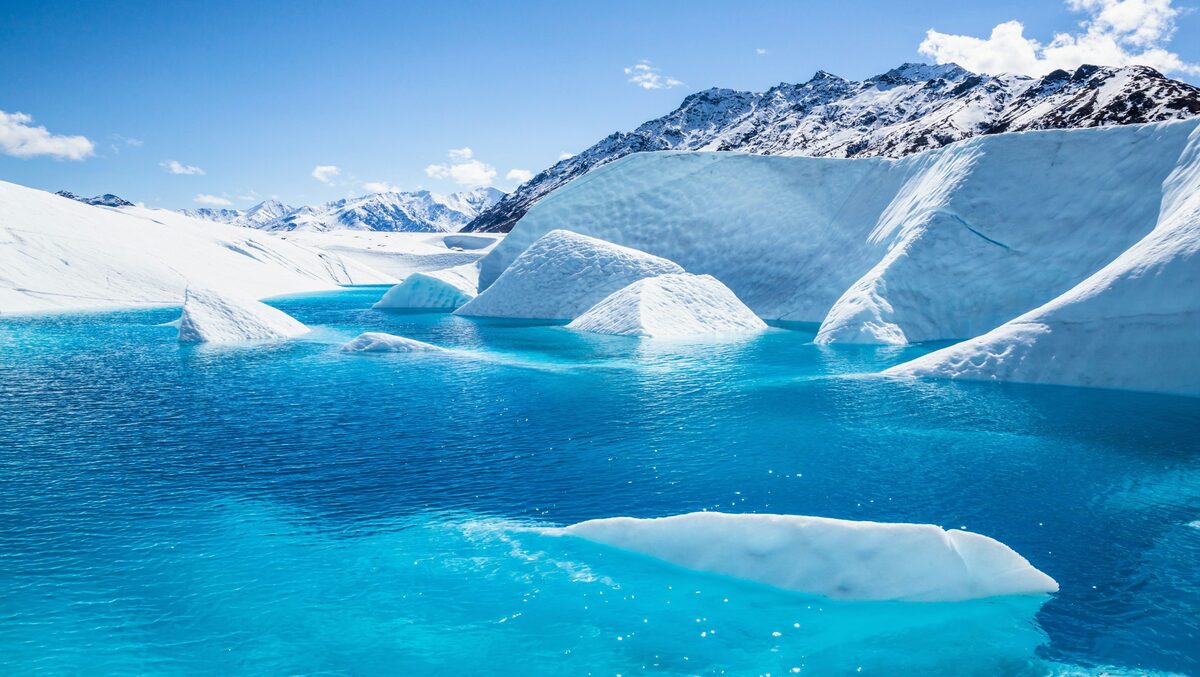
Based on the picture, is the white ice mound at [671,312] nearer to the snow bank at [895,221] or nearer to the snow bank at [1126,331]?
the snow bank at [895,221]

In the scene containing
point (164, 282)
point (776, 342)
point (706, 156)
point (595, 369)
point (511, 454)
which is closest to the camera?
point (511, 454)

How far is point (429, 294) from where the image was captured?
1615 inches

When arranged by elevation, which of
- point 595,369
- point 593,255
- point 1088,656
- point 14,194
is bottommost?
point 1088,656

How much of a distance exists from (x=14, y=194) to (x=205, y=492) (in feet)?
154

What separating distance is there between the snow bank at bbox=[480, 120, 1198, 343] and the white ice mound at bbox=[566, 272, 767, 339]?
151 inches

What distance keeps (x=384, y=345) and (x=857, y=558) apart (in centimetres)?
1808

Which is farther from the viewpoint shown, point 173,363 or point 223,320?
point 223,320

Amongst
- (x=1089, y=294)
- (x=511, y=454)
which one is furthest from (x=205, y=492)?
(x=1089, y=294)

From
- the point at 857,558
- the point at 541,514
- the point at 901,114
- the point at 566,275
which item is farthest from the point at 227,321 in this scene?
the point at 901,114

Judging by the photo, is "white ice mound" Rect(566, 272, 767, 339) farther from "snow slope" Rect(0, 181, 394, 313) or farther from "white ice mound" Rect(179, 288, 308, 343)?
"snow slope" Rect(0, 181, 394, 313)

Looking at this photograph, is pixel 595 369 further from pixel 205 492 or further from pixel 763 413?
pixel 205 492

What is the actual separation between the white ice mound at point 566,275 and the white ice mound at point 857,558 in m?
24.3

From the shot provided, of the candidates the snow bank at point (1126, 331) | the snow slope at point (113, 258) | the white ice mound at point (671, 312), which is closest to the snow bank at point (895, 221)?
the white ice mound at point (671, 312)

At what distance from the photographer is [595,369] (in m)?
19.1
